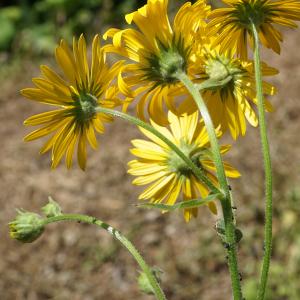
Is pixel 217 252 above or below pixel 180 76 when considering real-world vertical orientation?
below

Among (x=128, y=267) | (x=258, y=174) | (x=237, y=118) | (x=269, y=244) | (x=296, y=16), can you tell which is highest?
(x=296, y=16)

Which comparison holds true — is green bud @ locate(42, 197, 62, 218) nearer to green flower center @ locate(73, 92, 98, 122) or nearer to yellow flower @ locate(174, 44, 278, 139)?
green flower center @ locate(73, 92, 98, 122)

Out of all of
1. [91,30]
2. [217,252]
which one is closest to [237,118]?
[217,252]

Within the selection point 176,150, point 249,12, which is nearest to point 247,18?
point 249,12

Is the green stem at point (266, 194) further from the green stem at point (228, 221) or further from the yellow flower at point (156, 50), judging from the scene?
the yellow flower at point (156, 50)

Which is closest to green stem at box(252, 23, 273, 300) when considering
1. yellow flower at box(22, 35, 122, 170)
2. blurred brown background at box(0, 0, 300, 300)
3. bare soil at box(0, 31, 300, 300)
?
yellow flower at box(22, 35, 122, 170)

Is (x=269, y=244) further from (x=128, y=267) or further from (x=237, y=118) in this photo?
(x=128, y=267)

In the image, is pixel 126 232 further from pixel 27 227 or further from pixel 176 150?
pixel 176 150

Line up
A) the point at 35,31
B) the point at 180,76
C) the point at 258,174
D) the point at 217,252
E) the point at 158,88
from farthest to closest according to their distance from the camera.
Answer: the point at 35,31 < the point at 258,174 < the point at 217,252 < the point at 158,88 < the point at 180,76
